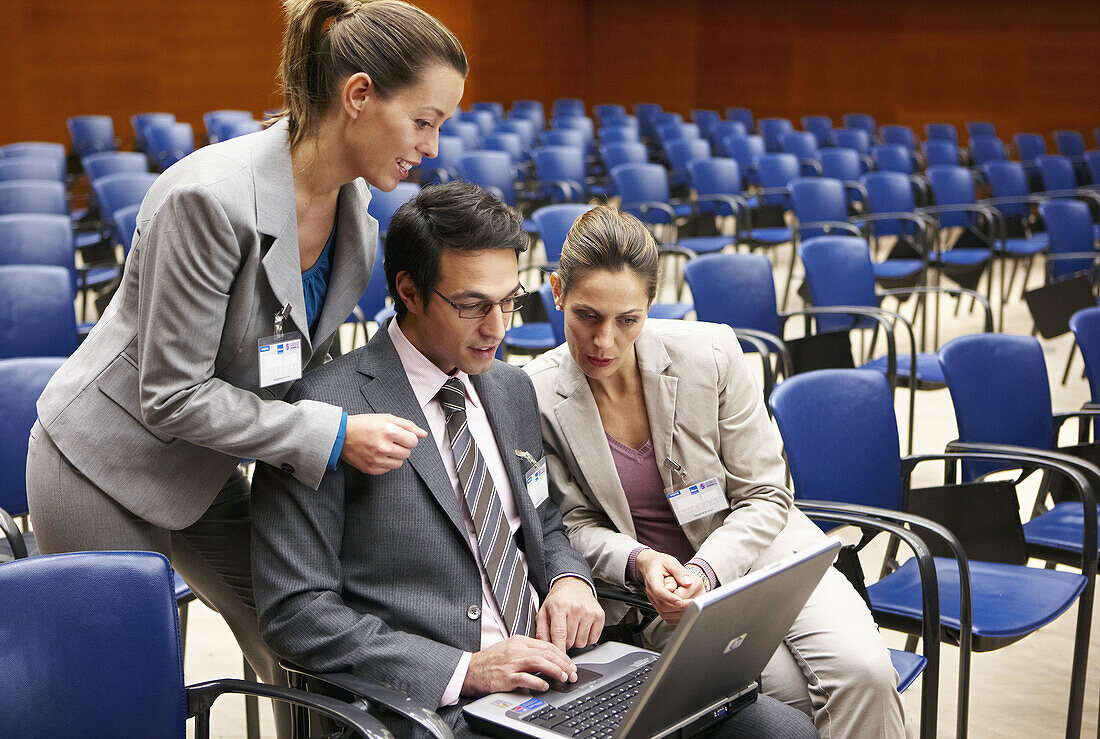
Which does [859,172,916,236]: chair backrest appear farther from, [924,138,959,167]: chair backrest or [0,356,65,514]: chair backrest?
[0,356,65,514]: chair backrest

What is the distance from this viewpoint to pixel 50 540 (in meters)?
1.58

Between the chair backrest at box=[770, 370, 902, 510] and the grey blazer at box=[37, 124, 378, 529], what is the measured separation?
119 centimetres

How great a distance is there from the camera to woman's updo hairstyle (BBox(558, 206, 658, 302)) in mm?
1932

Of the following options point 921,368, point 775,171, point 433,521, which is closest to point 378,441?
point 433,521

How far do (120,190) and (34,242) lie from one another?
1.39m

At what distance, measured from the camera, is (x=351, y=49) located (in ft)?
4.83

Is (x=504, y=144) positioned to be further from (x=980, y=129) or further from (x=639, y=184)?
(x=980, y=129)

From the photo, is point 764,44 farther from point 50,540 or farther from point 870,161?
point 50,540

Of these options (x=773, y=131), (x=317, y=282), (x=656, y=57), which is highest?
(x=656, y=57)

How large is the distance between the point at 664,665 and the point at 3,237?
3.71 meters

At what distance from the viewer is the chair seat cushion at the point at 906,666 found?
192cm

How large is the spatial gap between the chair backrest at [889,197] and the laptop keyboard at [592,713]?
5756mm

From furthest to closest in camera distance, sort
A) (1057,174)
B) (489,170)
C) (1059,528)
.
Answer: (1057,174) → (489,170) → (1059,528)

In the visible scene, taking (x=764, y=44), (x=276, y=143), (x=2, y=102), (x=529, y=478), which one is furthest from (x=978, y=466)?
(x=764, y=44)
